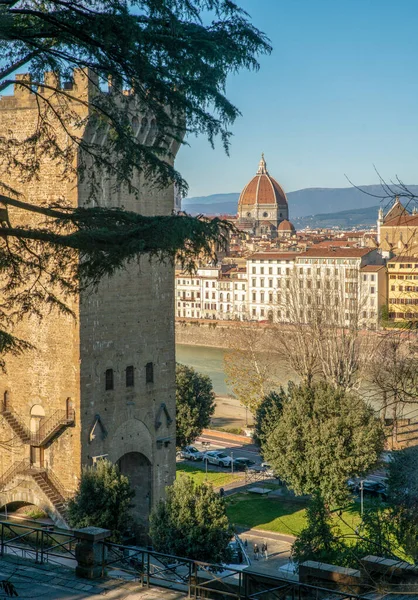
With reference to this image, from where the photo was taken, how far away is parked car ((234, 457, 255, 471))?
2145cm

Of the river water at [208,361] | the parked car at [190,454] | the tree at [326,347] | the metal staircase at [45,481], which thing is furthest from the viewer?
the river water at [208,361]

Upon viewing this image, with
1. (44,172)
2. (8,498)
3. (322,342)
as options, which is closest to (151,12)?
(44,172)

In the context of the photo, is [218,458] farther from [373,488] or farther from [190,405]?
[373,488]

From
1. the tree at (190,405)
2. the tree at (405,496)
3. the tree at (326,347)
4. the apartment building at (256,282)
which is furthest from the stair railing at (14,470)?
the apartment building at (256,282)

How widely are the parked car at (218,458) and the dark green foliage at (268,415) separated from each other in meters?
1.73

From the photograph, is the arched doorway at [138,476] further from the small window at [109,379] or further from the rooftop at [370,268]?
the rooftop at [370,268]

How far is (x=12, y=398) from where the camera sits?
47.2ft

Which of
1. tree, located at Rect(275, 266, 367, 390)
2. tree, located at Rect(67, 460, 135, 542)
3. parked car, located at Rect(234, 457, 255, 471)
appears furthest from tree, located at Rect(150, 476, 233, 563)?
tree, located at Rect(275, 266, 367, 390)

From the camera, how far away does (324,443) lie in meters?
16.7

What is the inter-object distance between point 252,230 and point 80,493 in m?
97.3

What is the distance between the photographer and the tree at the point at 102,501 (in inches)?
504

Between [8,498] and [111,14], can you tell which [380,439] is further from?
[111,14]

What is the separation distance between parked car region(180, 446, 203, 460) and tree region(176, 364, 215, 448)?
0.94 m

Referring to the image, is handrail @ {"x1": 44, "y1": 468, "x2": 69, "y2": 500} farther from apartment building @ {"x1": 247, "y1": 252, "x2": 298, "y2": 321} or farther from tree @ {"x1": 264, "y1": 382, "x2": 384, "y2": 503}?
apartment building @ {"x1": 247, "y1": 252, "x2": 298, "y2": 321}
